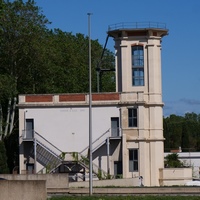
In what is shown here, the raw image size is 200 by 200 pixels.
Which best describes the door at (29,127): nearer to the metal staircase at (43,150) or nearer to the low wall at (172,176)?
the metal staircase at (43,150)

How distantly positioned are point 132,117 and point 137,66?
451 centimetres

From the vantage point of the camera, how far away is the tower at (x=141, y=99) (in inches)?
2650

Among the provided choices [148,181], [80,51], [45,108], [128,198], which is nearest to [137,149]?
[148,181]

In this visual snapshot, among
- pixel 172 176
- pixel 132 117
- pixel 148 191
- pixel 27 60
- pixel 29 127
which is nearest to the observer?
pixel 148 191

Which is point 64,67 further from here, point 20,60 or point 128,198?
point 128,198

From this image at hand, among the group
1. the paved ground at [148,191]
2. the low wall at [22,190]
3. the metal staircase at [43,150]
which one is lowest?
the paved ground at [148,191]

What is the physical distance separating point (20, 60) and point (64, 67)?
41.7ft

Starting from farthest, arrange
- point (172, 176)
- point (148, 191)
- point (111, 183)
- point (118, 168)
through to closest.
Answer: point (172, 176) → point (118, 168) → point (111, 183) → point (148, 191)

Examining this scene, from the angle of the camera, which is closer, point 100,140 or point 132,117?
point 100,140

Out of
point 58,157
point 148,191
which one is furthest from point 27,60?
point 148,191

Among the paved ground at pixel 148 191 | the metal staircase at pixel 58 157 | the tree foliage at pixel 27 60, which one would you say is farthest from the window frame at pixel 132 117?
the paved ground at pixel 148 191

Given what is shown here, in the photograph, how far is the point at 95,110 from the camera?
67.8 meters

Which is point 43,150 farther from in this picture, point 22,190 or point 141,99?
point 22,190

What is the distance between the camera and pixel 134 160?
6725cm
